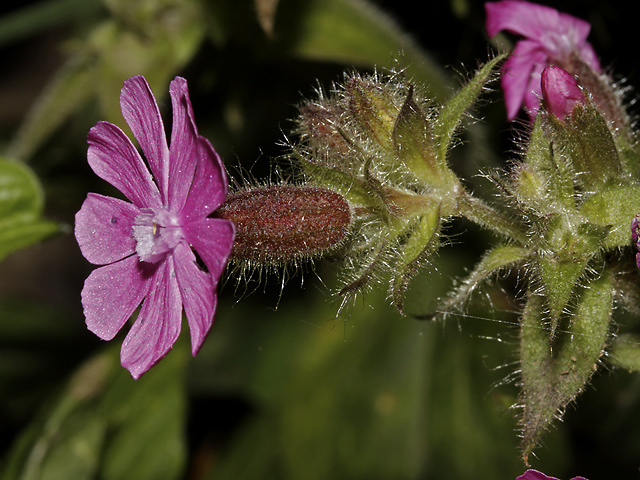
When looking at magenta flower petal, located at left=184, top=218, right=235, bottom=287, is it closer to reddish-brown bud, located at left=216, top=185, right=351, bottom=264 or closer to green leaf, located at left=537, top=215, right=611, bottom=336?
reddish-brown bud, located at left=216, top=185, right=351, bottom=264

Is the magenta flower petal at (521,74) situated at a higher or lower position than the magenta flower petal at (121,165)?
higher

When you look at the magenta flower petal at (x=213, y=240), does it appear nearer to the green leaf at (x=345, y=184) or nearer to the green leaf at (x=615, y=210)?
the green leaf at (x=345, y=184)

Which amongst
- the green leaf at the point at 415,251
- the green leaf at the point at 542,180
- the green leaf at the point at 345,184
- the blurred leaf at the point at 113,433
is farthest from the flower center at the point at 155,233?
the blurred leaf at the point at 113,433

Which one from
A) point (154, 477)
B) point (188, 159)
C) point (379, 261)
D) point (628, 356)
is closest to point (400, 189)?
point (379, 261)

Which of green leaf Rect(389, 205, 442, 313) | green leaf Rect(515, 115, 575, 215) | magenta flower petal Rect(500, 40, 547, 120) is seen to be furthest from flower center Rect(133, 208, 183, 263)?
magenta flower petal Rect(500, 40, 547, 120)

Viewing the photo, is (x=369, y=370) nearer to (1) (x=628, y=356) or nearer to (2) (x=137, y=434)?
(2) (x=137, y=434)

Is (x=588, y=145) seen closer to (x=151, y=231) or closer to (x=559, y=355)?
(x=559, y=355)
